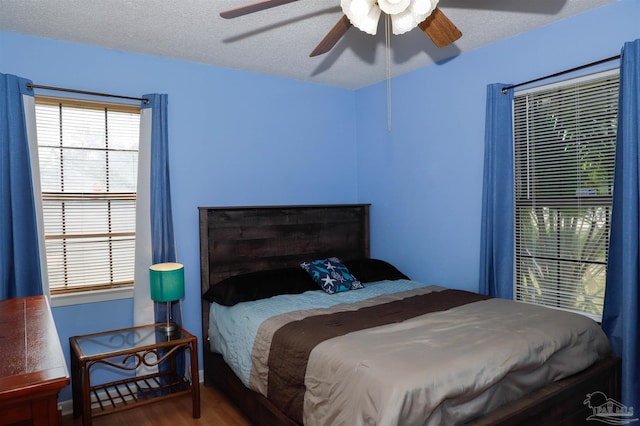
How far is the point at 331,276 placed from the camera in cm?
340

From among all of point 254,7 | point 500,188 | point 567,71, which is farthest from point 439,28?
point 500,188

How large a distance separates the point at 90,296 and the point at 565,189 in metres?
3.34

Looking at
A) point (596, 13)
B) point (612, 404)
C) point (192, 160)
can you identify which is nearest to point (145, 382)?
point (192, 160)

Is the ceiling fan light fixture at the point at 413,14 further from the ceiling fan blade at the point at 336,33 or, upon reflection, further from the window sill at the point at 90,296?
the window sill at the point at 90,296

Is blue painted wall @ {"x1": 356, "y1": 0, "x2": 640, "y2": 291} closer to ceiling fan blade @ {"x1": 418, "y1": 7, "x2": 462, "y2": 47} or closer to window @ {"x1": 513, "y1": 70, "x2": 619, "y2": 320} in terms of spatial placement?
window @ {"x1": 513, "y1": 70, "x2": 619, "y2": 320}

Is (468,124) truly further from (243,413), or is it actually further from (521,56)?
(243,413)

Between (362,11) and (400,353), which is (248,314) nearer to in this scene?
(400,353)

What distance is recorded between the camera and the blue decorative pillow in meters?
3.33

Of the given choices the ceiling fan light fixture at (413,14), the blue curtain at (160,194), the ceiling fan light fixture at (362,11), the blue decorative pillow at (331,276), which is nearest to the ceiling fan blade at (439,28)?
the ceiling fan light fixture at (413,14)

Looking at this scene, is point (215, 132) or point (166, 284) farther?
point (215, 132)

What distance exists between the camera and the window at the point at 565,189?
8.71ft

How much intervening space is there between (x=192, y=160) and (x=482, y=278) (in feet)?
7.92

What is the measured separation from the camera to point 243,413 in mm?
2840

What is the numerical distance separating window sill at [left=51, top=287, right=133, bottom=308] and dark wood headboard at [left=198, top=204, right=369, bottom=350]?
1.84 ft
